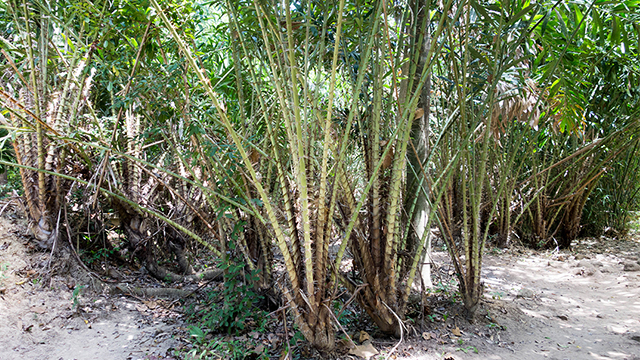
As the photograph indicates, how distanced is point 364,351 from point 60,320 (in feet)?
7.14

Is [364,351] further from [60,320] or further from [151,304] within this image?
[60,320]

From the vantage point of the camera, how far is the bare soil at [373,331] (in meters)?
2.44

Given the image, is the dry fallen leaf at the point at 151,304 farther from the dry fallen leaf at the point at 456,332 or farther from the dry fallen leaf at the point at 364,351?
the dry fallen leaf at the point at 456,332

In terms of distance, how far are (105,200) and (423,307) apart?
3.29 m

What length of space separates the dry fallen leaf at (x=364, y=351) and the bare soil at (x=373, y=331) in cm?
3

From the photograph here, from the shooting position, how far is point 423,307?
2.56m

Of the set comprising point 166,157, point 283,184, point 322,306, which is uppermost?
point 166,157

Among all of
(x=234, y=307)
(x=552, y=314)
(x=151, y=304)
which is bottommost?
(x=552, y=314)

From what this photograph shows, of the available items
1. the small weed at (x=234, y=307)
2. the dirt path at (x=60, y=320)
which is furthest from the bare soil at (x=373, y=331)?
the small weed at (x=234, y=307)

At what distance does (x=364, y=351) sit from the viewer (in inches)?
89.6

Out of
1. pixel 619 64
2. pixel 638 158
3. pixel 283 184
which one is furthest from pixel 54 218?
pixel 638 158

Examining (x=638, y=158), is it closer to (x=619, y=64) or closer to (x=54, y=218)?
(x=619, y=64)

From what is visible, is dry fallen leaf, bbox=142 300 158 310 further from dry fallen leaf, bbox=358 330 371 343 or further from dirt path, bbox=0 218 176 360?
dry fallen leaf, bbox=358 330 371 343

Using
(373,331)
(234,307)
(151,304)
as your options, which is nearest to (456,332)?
(373,331)
